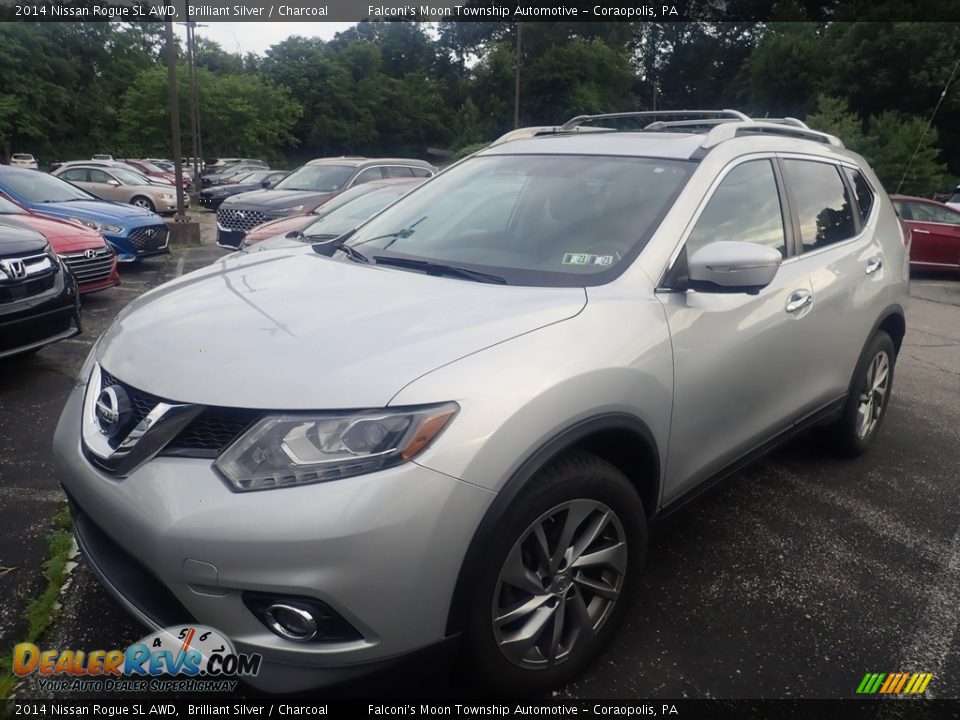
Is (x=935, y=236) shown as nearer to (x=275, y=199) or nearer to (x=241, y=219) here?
(x=275, y=199)

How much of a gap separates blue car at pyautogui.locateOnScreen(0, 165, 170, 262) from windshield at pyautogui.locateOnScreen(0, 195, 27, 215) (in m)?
1.79

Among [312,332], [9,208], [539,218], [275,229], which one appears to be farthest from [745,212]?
[9,208]

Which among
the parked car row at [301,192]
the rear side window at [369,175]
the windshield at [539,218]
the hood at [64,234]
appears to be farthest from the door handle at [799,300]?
the rear side window at [369,175]

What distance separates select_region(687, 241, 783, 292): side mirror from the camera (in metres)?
2.43

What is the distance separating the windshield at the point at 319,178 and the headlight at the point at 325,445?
10.8 meters

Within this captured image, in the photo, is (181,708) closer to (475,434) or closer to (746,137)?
(475,434)

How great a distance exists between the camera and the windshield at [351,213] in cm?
725

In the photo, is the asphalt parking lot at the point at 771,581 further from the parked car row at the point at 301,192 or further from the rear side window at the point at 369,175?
the rear side window at the point at 369,175

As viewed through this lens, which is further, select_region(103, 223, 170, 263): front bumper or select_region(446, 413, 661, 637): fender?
select_region(103, 223, 170, 263): front bumper

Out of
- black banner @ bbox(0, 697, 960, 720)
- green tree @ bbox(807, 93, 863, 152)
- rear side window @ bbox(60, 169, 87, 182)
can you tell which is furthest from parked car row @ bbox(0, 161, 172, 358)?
green tree @ bbox(807, 93, 863, 152)

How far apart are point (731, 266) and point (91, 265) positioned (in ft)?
22.9

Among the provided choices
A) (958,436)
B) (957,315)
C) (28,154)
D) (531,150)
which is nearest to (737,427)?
(531,150)

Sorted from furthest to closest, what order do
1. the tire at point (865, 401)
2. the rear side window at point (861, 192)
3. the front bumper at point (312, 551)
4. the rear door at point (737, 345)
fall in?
the rear side window at point (861, 192) → the tire at point (865, 401) → the rear door at point (737, 345) → the front bumper at point (312, 551)

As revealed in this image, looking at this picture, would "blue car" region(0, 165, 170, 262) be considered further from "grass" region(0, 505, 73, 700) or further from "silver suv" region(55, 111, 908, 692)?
"silver suv" region(55, 111, 908, 692)
